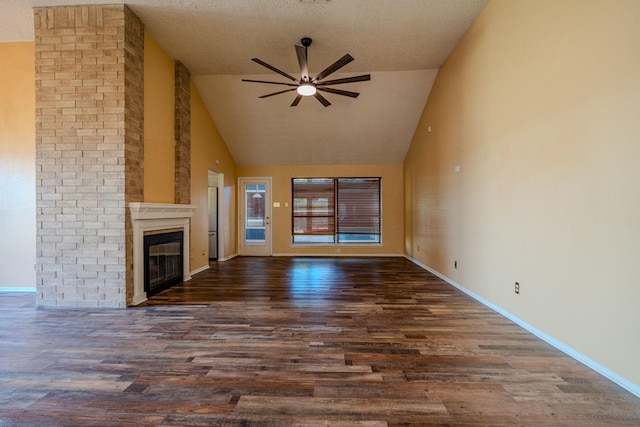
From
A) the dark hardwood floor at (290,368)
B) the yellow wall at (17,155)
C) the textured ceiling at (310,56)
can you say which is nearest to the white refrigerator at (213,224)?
the textured ceiling at (310,56)

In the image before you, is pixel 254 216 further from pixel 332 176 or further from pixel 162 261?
pixel 162 261

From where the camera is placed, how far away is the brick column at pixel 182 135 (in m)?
4.57

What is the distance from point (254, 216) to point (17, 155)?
180 inches

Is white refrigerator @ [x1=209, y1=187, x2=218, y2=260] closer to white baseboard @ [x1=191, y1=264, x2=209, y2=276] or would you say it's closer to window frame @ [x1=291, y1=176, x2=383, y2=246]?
white baseboard @ [x1=191, y1=264, x2=209, y2=276]

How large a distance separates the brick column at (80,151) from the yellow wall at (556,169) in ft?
14.6

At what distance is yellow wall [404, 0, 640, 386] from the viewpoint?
182 cm

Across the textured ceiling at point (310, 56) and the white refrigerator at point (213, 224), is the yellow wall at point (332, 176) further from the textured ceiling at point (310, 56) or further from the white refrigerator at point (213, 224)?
the white refrigerator at point (213, 224)

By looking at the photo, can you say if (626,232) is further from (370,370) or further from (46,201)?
(46,201)

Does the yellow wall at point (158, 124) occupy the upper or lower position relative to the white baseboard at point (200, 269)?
upper

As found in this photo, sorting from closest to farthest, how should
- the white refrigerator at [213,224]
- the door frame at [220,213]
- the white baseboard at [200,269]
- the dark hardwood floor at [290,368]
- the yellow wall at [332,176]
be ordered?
1. the dark hardwood floor at [290,368]
2. the white baseboard at [200,269]
3. the door frame at [220,213]
4. the white refrigerator at [213,224]
5. the yellow wall at [332,176]

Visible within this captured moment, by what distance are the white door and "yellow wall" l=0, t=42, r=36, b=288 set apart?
13.6 feet

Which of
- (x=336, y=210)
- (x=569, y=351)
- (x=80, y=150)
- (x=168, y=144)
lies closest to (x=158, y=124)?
(x=168, y=144)

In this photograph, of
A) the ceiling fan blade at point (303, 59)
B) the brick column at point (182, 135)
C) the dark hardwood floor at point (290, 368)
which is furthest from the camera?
the brick column at point (182, 135)

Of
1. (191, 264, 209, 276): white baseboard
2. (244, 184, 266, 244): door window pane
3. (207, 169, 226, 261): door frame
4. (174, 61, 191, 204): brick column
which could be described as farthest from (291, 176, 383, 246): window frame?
(174, 61, 191, 204): brick column
